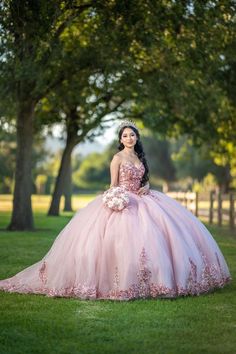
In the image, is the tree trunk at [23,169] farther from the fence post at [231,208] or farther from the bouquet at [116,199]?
the bouquet at [116,199]

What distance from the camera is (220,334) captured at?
21.6ft

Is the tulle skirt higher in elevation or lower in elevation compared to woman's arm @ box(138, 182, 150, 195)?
lower

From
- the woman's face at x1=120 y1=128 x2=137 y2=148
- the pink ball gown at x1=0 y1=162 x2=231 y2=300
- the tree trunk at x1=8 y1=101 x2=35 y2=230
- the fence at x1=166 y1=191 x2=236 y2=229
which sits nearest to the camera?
the pink ball gown at x1=0 y1=162 x2=231 y2=300

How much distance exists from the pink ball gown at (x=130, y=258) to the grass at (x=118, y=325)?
21 cm

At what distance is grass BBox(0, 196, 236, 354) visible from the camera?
6.05m

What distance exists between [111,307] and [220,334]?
1.74 meters

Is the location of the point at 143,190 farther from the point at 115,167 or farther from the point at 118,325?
the point at 118,325

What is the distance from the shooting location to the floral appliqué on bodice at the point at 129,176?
9531mm

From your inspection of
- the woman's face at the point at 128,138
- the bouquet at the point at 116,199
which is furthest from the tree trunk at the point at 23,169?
the bouquet at the point at 116,199

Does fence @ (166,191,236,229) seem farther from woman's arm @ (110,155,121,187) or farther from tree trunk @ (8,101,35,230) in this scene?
woman's arm @ (110,155,121,187)

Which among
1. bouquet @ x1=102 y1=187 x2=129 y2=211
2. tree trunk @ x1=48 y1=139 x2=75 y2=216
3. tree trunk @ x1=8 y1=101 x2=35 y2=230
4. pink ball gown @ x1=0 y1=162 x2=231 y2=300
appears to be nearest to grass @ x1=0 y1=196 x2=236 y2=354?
pink ball gown @ x1=0 y1=162 x2=231 y2=300

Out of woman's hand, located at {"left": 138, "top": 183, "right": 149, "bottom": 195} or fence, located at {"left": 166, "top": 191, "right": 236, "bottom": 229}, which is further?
fence, located at {"left": 166, "top": 191, "right": 236, "bottom": 229}

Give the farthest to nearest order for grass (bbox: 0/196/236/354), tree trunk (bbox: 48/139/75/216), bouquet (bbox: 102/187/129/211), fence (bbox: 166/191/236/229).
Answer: tree trunk (bbox: 48/139/75/216)
fence (bbox: 166/191/236/229)
bouquet (bbox: 102/187/129/211)
grass (bbox: 0/196/236/354)

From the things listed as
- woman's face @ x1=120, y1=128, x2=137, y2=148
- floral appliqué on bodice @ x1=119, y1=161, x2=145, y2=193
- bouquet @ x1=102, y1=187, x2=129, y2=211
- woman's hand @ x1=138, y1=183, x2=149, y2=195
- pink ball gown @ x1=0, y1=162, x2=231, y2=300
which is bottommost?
pink ball gown @ x1=0, y1=162, x2=231, y2=300
